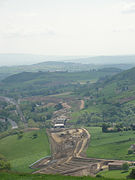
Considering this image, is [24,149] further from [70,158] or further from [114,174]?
[114,174]

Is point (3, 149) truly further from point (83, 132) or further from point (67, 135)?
point (83, 132)

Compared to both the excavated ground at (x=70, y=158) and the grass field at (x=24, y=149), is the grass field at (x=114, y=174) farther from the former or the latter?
the grass field at (x=24, y=149)

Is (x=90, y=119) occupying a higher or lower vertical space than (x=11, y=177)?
lower

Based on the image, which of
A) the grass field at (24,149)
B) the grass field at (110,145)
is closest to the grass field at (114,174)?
the grass field at (110,145)

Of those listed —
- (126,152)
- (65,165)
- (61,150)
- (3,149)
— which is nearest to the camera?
(65,165)

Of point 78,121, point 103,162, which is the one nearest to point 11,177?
point 103,162
